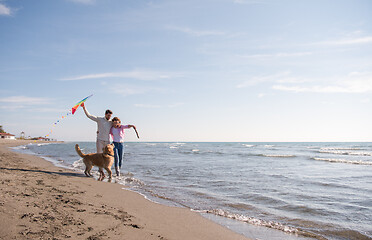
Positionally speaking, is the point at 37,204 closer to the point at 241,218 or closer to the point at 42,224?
the point at 42,224

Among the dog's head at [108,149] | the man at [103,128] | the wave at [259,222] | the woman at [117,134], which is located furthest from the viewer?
the woman at [117,134]

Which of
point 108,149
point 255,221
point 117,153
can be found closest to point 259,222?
point 255,221

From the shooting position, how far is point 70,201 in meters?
3.71

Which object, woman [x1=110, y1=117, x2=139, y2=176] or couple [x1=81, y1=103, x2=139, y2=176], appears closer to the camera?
couple [x1=81, y1=103, x2=139, y2=176]

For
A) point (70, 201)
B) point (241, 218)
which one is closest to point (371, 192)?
point (241, 218)

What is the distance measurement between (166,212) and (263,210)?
193 cm

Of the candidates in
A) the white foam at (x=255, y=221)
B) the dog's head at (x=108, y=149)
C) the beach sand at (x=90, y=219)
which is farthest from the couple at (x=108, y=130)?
the white foam at (x=255, y=221)

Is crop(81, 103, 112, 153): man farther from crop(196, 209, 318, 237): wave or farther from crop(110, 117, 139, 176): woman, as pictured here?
crop(196, 209, 318, 237): wave

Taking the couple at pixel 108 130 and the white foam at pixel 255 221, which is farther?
the couple at pixel 108 130

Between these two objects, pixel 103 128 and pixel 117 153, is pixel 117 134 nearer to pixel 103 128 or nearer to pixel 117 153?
pixel 103 128

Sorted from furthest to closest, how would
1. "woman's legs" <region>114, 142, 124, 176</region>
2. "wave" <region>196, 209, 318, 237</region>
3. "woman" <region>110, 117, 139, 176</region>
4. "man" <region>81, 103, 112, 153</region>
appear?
"woman's legs" <region>114, 142, 124, 176</region>
"woman" <region>110, 117, 139, 176</region>
"man" <region>81, 103, 112, 153</region>
"wave" <region>196, 209, 318, 237</region>

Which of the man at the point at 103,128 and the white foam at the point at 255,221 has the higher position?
the man at the point at 103,128

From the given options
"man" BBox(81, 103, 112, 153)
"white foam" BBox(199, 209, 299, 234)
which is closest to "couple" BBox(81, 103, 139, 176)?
"man" BBox(81, 103, 112, 153)

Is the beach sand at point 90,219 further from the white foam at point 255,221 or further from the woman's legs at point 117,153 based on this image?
the woman's legs at point 117,153
